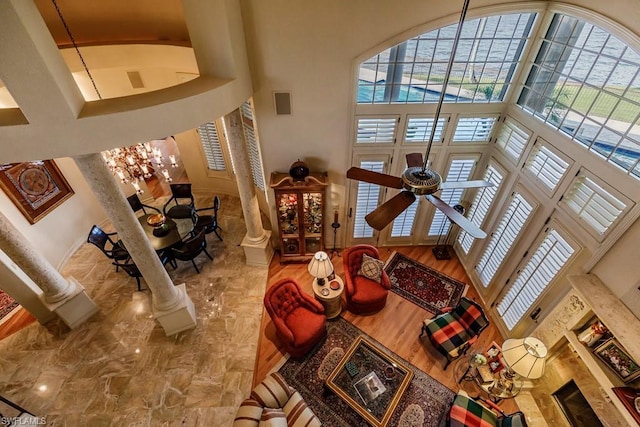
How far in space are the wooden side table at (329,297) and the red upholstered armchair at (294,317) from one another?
0.63 ft

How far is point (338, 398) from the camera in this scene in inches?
155

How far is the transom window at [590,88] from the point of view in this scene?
281 cm

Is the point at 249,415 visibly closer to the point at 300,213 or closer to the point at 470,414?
the point at 470,414

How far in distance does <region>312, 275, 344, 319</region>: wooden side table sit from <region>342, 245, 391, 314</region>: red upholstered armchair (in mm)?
207

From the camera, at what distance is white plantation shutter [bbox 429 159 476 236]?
16.2ft

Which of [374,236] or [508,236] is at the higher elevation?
[508,236]

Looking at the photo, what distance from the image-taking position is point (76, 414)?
12.2 feet

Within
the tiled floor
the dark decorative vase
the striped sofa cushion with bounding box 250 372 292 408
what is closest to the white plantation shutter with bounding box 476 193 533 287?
the dark decorative vase

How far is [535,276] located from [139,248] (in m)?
5.09

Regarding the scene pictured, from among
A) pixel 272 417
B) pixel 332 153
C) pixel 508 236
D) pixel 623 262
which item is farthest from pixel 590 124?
pixel 272 417

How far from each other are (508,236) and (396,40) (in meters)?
3.21

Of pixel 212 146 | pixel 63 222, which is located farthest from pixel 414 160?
pixel 63 222

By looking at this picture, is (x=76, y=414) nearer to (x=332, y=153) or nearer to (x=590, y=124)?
(x=332, y=153)

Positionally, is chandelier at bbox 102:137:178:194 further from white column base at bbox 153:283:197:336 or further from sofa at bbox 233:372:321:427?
sofa at bbox 233:372:321:427
